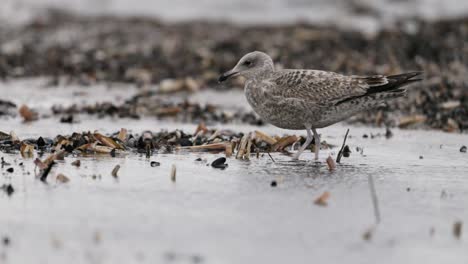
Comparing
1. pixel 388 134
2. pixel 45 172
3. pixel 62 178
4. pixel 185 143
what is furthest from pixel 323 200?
pixel 388 134

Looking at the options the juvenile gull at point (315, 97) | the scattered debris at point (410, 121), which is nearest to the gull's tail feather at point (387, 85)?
the juvenile gull at point (315, 97)

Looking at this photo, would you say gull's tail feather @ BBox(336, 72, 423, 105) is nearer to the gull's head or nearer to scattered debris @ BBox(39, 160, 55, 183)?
the gull's head

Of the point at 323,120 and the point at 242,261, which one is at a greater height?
the point at 323,120

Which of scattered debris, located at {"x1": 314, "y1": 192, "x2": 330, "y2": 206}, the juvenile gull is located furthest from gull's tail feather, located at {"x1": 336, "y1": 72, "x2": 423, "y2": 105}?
scattered debris, located at {"x1": 314, "y1": 192, "x2": 330, "y2": 206}

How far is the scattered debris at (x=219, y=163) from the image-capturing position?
7.63m

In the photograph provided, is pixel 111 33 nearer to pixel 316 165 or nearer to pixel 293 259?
pixel 316 165

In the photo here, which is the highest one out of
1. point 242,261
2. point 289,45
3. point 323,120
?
point 289,45

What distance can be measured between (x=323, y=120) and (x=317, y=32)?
11902mm

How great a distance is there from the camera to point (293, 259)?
15.8ft

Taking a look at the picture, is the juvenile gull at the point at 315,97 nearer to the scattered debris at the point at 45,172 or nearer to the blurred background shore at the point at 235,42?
the scattered debris at the point at 45,172

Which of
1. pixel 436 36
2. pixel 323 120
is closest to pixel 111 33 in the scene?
pixel 436 36

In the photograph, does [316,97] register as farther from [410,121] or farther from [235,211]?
[410,121]

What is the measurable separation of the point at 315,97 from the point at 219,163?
133 centimetres

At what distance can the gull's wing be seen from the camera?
8094 millimetres
